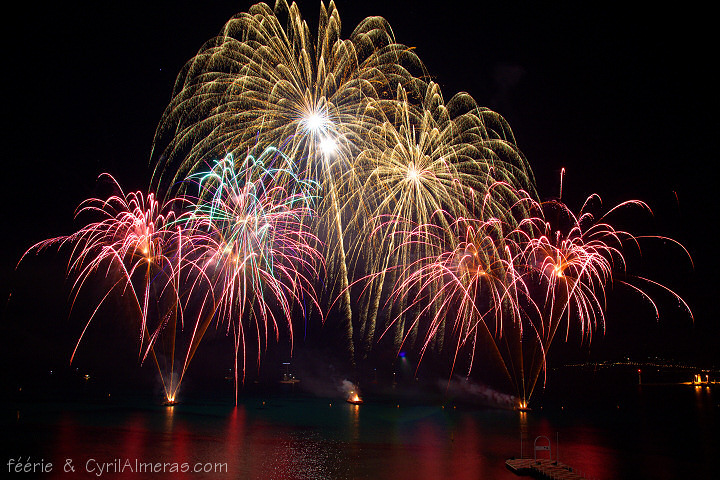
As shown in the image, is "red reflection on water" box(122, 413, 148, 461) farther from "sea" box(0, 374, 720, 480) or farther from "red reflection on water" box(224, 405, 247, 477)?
"red reflection on water" box(224, 405, 247, 477)

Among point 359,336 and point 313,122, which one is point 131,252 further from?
point 359,336

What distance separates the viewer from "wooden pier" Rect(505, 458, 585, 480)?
68.8 feet

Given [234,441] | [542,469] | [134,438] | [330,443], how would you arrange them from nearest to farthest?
[542,469] → [134,438] → [234,441] → [330,443]

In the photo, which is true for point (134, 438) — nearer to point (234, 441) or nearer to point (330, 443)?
point (234, 441)

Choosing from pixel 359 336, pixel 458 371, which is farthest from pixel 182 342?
pixel 458 371

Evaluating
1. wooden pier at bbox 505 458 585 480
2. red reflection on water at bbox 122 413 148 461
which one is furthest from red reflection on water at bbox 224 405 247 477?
wooden pier at bbox 505 458 585 480

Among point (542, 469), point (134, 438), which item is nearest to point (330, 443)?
point (134, 438)

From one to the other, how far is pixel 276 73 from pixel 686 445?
115ft

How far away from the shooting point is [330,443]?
30594 millimetres

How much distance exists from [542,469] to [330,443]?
12.9 metres

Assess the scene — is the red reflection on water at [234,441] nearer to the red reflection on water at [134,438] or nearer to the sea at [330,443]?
the sea at [330,443]

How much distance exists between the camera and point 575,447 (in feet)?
101

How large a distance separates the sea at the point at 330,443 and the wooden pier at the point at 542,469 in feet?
1.72

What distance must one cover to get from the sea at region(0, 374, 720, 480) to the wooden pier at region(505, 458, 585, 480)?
525 millimetres
